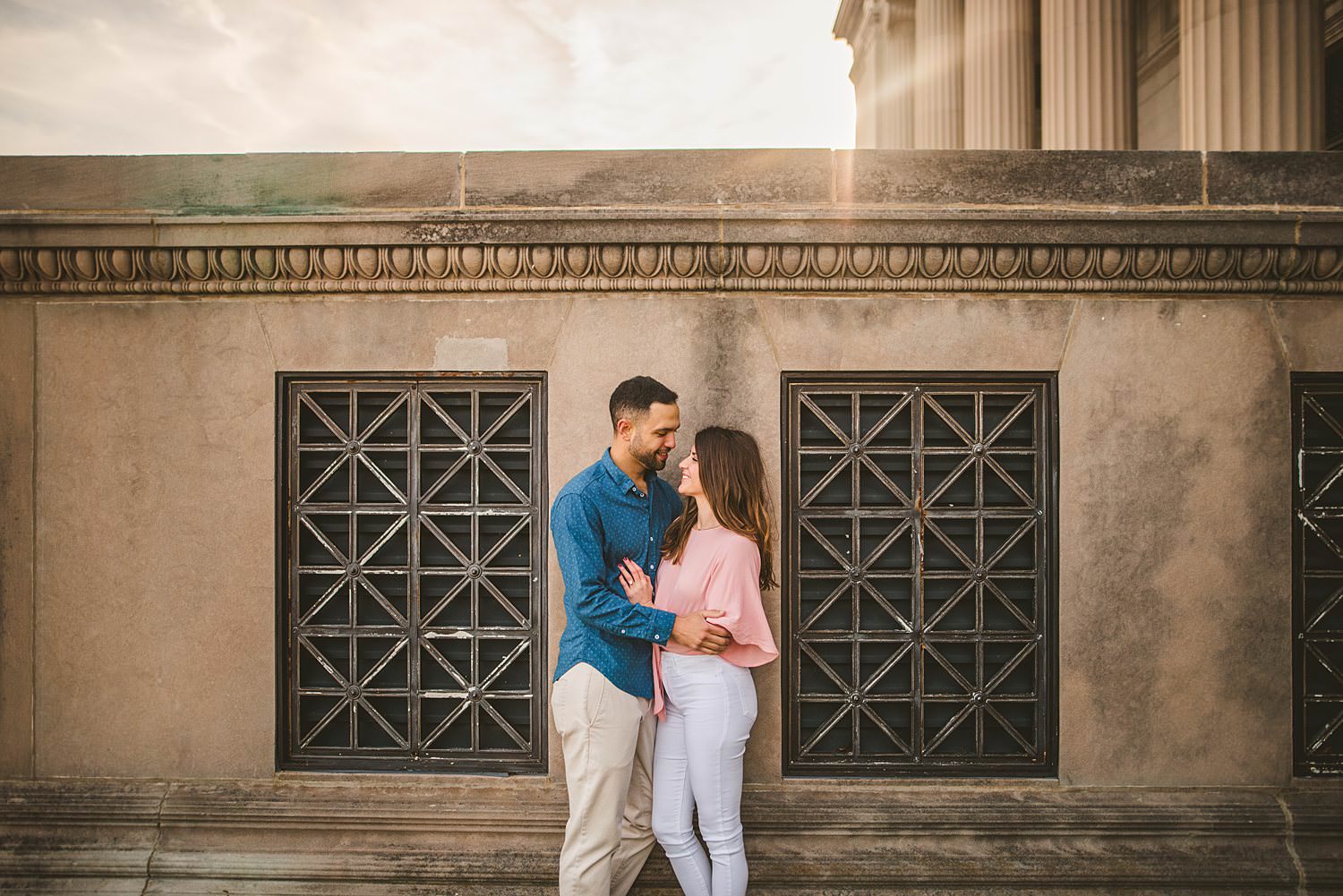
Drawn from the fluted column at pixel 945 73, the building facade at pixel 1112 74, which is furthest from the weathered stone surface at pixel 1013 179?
the fluted column at pixel 945 73

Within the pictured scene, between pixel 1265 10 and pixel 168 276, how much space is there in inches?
363

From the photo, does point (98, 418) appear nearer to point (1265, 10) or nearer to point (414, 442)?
point (414, 442)

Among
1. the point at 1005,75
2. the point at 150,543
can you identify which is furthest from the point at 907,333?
the point at 1005,75

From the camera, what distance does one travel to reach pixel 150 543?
12.2 ft

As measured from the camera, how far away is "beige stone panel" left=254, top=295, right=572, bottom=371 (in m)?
3.65

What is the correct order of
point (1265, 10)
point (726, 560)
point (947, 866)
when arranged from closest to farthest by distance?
point (726, 560) → point (947, 866) → point (1265, 10)

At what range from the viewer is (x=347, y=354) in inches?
145

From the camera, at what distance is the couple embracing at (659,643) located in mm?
2994

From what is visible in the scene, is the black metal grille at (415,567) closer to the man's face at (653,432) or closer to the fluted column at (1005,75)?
the man's face at (653,432)

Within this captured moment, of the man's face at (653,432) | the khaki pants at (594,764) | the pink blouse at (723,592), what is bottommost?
the khaki pants at (594,764)

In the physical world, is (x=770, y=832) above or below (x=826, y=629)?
below

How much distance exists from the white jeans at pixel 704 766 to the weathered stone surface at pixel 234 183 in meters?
2.51

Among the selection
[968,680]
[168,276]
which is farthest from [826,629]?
[168,276]

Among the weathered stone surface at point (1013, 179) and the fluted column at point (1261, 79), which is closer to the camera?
the weathered stone surface at point (1013, 179)
